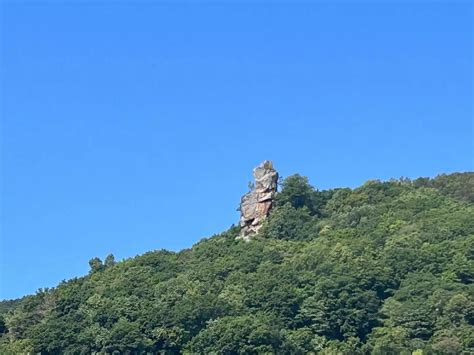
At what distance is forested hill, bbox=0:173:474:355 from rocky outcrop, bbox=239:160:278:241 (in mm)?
809

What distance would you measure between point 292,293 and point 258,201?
17187 millimetres

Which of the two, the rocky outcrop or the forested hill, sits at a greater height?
the rocky outcrop

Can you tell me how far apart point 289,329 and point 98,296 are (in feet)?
43.5

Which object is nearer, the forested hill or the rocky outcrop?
the forested hill

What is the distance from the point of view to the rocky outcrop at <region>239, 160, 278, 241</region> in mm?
90312

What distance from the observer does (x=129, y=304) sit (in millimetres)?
73812

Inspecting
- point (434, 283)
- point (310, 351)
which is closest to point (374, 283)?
point (434, 283)

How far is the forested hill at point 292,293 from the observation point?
67188 mm

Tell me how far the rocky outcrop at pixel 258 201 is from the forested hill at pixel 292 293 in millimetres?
809

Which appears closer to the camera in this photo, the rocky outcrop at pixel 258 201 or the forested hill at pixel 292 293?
the forested hill at pixel 292 293

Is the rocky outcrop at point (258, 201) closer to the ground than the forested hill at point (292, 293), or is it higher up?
higher up

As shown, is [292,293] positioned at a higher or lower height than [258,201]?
lower

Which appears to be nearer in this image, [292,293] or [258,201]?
[292,293]

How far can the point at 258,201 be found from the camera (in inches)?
3563
